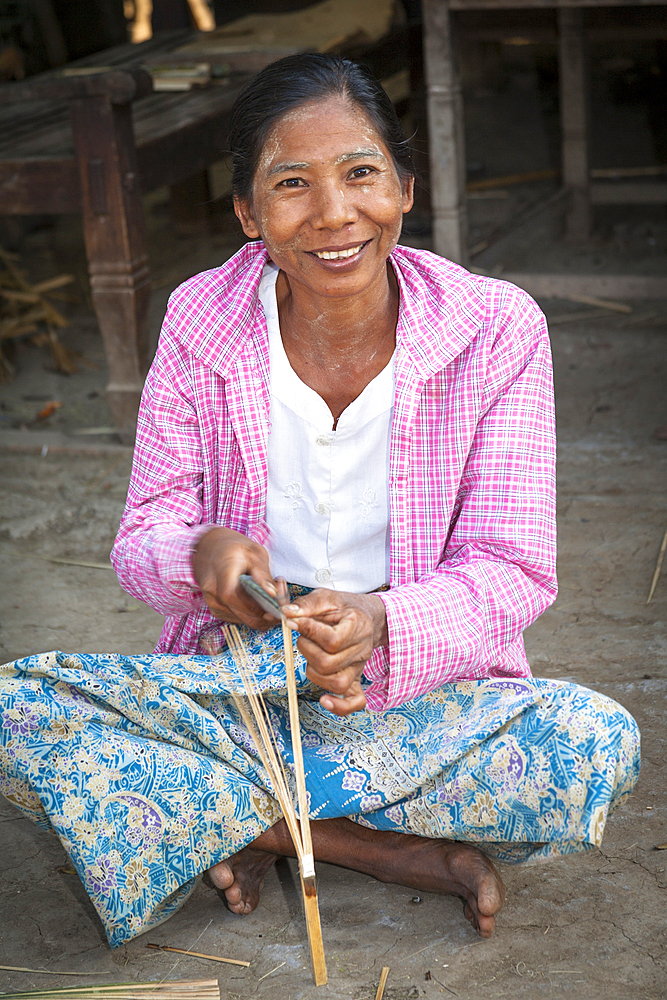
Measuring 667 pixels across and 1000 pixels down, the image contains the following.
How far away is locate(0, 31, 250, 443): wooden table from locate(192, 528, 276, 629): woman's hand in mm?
2196

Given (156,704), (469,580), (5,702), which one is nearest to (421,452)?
(469,580)

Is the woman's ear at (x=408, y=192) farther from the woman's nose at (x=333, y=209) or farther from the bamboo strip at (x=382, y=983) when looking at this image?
the bamboo strip at (x=382, y=983)

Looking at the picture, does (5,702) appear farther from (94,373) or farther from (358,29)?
(358,29)

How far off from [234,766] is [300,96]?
106cm

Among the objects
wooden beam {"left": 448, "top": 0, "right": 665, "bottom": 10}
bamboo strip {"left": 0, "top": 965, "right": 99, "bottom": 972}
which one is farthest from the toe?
wooden beam {"left": 448, "top": 0, "right": 665, "bottom": 10}

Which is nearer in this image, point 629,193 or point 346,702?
point 346,702

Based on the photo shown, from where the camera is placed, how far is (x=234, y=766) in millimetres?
1781

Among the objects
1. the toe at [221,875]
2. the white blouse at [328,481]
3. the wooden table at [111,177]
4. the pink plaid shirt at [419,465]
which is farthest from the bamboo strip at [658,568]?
the wooden table at [111,177]

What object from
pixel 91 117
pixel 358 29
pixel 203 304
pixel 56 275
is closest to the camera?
pixel 203 304

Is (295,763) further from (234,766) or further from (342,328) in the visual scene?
(342,328)

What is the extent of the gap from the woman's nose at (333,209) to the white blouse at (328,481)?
251 millimetres

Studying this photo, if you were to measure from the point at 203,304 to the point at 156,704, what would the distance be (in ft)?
2.21

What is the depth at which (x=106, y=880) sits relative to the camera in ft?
5.47

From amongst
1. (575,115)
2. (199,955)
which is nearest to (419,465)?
(199,955)
